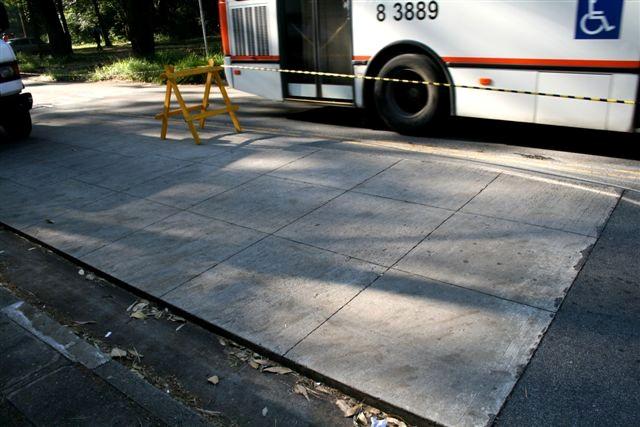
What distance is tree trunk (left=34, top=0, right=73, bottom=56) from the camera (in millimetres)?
27453

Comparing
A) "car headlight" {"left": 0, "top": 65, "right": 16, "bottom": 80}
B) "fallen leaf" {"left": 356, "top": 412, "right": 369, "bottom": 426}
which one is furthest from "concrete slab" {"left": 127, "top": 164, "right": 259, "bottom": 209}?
"car headlight" {"left": 0, "top": 65, "right": 16, "bottom": 80}

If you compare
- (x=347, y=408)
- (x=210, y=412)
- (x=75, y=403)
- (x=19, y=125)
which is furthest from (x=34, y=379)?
(x=19, y=125)

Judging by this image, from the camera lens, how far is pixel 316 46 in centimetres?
920

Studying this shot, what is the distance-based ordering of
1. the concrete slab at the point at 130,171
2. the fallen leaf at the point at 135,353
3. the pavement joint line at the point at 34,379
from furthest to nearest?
the concrete slab at the point at 130,171 < the fallen leaf at the point at 135,353 < the pavement joint line at the point at 34,379

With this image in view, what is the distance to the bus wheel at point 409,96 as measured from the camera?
812cm

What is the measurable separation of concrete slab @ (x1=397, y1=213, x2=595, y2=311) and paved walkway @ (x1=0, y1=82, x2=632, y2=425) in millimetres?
17

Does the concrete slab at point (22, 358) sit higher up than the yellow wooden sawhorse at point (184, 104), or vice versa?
the yellow wooden sawhorse at point (184, 104)

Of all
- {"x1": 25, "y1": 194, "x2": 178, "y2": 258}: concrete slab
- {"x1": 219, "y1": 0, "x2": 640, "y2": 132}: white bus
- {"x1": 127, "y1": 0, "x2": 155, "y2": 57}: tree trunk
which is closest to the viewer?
{"x1": 25, "y1": 194, "x2": 178, "y2": 258}: concrete slab

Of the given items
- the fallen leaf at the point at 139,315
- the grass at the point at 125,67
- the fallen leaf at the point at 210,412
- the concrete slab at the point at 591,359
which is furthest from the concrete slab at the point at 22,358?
the grass at the point at 125,67

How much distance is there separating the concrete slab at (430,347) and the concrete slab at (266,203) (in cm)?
177

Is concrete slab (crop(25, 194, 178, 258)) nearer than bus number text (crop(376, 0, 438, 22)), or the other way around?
concrete slab (crop(25, 194, 178, 258))

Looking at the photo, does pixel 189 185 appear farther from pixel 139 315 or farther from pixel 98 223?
pixel 139 315

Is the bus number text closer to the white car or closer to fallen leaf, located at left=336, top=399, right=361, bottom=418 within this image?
fallen leaf, located at left=336, top=399, right=361, bottom=418

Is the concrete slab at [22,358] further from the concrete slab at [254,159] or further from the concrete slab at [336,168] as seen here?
the concrete slab at [254,159]
